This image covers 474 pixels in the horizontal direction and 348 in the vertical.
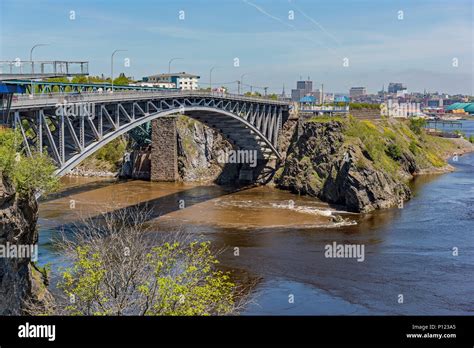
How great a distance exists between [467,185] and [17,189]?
58227 millimetres

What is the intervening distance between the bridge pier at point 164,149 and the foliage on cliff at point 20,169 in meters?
45.6

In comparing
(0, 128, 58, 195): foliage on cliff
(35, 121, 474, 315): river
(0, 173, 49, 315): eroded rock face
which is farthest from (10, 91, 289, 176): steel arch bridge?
(35, 121, 474, 315): river

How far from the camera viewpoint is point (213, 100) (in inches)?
2480

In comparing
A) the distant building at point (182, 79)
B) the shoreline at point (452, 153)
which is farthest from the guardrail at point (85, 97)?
the distant building at point (182, 79)

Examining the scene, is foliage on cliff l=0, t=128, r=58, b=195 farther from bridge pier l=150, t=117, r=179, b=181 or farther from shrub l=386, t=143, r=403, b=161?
shrub l=386, t=143, r=403, b=161

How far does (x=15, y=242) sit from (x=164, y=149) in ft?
164

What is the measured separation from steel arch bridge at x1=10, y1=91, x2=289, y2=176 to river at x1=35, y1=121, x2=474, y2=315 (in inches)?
261

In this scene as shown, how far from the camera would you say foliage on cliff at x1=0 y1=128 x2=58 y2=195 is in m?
23.1

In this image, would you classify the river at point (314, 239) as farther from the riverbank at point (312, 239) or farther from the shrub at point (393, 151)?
the shrub at point (393, 151)

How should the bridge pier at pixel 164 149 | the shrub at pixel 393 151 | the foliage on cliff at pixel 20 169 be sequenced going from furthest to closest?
the shrub at pixel 393 151 < the bridge pier at pixel 164 149 < the foliage on cliff at pixel 20 169

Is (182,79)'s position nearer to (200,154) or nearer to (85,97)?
(200,154)

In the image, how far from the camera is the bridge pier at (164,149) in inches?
2842
